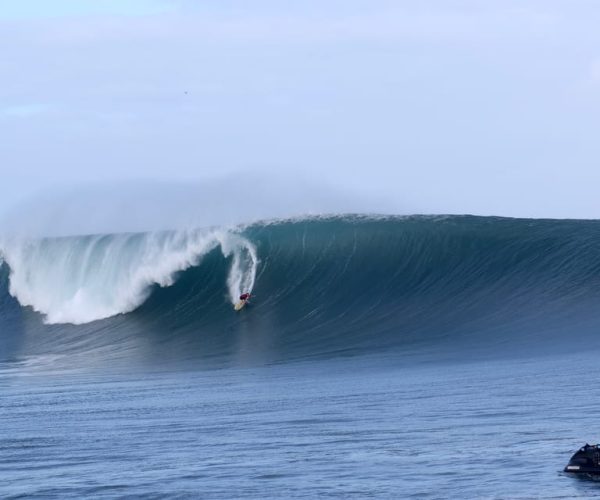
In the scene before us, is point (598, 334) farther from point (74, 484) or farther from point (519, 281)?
point (74, 484)

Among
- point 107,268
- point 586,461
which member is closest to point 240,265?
point 107,268

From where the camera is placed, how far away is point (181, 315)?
3241cm

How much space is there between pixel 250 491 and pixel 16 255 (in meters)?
30.9

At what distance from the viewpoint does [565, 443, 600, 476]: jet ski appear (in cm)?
1259

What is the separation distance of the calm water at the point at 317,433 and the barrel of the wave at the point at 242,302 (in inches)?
329

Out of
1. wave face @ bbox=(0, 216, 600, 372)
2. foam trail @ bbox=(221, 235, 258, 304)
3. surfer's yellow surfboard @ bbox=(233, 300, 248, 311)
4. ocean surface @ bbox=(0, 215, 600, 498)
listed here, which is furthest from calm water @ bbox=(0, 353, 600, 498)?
foam trail @ bbox=(221, 235, 258, 304)

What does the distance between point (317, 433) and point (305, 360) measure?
9.16m

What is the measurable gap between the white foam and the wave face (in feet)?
0.18

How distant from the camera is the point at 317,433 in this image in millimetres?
15984

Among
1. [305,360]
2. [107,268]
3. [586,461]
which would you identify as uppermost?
[107,268]

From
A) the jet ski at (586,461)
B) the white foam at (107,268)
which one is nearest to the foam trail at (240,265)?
the white foam at (107,268)

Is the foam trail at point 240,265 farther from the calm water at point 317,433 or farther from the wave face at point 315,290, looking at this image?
the calm water at point 317,433

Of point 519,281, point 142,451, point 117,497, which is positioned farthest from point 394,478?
point 519,281

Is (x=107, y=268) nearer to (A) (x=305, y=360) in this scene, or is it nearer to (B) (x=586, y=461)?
(A) (x=305, y=360)
